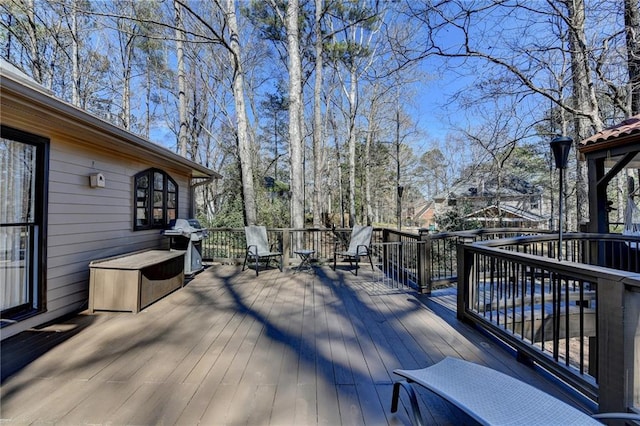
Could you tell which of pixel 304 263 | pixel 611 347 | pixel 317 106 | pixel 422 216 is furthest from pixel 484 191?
pixel 611 347

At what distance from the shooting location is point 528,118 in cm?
827

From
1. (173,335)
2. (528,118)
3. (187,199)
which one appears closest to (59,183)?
(173,335)

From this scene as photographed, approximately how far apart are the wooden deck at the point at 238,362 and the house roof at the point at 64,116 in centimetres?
211

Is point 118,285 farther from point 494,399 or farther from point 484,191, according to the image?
point 484,191

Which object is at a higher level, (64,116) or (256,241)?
(64,116)

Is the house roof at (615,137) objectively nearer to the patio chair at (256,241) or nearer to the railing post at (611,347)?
the railing post at (611,347)

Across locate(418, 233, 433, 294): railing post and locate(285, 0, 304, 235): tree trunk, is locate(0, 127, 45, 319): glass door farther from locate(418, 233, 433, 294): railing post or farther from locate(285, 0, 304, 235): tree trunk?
locate(285, 0, 304, 235): tree trunk

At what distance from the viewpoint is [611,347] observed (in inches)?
61.1

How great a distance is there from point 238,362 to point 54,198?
277 cm

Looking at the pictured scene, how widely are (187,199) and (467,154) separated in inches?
629

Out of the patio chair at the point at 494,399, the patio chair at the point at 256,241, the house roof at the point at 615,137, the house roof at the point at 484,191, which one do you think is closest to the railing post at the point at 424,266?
the house roof at the point at 615,137

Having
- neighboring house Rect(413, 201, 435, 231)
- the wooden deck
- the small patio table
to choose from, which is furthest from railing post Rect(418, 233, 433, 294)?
neighboring house Rect(413, 201, 435, 231)

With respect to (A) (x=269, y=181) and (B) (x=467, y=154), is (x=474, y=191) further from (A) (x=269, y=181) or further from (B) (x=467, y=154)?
(A) (x=269, y=181)

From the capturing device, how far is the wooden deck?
1739 mm
